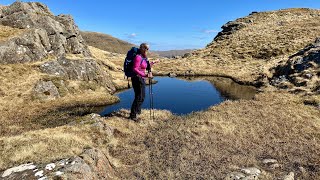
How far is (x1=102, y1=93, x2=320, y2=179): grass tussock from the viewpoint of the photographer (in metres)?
13.5

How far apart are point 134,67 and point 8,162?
872 centimetres

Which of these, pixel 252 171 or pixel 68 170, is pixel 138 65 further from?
pixel 252 171

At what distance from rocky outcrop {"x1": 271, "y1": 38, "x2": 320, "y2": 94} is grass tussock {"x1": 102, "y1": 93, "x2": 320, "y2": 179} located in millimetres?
12078

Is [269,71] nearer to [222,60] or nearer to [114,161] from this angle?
[222,60]

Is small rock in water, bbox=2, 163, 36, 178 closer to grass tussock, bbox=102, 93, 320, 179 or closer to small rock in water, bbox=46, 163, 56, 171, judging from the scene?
small rock in water, bbox=46, 163, 56, 171

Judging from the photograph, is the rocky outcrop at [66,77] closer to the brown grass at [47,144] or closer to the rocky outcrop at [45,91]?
the rocky outcrop at [45,91]

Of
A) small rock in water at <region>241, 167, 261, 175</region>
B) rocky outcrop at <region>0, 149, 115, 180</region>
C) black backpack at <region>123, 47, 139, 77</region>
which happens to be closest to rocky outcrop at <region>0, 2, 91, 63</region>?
black backpack at <region>123, 47, 139, 77</region>

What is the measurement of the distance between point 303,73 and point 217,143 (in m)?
28.0

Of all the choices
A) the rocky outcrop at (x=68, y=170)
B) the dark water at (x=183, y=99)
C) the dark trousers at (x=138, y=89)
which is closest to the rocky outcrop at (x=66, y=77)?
the dark water at (x=183, y=99)

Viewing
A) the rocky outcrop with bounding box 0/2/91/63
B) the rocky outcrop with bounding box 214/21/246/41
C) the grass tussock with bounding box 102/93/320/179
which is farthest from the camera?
the rocky outcrop with bounding box 214/21/246/41

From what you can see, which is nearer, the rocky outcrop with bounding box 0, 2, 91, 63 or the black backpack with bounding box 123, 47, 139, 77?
the black backpack with bounding box 123, 47, 139, 77

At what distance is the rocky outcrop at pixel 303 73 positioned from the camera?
113 ft

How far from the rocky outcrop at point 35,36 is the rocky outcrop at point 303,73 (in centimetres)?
2950

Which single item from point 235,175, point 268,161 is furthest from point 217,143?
point 235,175
